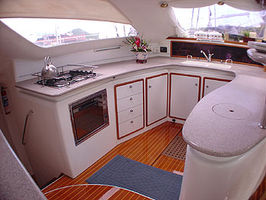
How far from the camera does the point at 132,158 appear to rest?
2.77m

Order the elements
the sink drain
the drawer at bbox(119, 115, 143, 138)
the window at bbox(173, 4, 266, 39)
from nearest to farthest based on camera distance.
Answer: the sink drain < the window at bbox(173, 4, 266, 39) < the drawer at bbox(119, 115, 143, 138)

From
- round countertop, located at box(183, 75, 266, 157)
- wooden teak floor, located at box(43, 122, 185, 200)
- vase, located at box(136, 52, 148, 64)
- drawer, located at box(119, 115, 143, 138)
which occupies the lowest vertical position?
wooden teak floor, located at box(43, 122, 185, 200)

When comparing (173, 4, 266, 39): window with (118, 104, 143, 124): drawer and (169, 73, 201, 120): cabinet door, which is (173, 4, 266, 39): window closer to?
(169, 73, 201, 120): cabinet door

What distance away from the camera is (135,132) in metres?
3.24

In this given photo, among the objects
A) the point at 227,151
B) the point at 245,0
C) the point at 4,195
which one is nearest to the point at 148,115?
the point at 245,0

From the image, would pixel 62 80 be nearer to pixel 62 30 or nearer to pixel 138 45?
pixel 62 30

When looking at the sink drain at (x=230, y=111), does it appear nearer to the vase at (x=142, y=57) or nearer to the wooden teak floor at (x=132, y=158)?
the wooden teak floor at (x=132, y=158)

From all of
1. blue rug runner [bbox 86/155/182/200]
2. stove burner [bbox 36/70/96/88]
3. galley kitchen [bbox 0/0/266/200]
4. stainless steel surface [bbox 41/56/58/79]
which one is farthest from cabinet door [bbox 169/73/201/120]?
stainless steel surface [bbox 41/56/58/79]

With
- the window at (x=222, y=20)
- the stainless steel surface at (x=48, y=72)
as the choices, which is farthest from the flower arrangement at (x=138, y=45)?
the stainless steel surface at (x=48, y=72)

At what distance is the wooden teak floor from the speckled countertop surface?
908 millimetres

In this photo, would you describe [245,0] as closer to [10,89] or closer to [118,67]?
[118,67]

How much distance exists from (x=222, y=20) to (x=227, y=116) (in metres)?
2.16

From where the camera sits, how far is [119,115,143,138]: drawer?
10.0 ft

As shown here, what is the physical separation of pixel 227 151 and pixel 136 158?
1.72 metres
